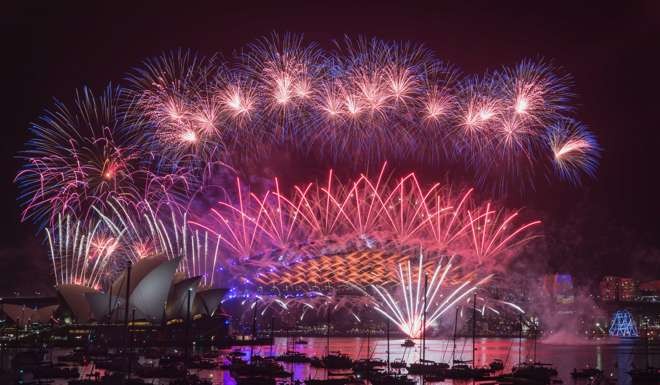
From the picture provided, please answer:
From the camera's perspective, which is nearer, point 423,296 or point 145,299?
point 145,299

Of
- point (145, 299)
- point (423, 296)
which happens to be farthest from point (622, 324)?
point (145, 299)

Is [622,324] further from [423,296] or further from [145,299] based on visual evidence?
[145,299]

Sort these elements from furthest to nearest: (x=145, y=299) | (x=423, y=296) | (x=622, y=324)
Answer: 1. (x=622, y=324)
2. (x=423, y=296)
3. (x=145, y=299)

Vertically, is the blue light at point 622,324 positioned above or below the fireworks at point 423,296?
below

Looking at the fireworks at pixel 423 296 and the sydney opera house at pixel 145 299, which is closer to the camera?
the sydney opera house at pixel 145 299

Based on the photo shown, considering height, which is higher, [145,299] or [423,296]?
[423,296]

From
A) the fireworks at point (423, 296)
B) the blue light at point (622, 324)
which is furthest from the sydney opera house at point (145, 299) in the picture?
the blue light at point (622, 324)

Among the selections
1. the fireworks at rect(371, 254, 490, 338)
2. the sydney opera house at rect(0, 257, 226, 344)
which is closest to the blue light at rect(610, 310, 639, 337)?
the fireworks at rect(371, 254, 490, 338)

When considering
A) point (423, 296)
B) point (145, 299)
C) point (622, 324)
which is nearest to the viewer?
point (145, 299)

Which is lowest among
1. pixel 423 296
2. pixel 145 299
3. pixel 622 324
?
pixel 622 324

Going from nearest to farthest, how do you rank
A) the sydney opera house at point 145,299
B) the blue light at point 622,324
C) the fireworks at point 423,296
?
the sydney opera house at point 145,299
the fireworks at point 423,296
the blue light at point 622,324

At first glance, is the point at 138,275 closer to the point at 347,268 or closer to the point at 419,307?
the point at 419,307

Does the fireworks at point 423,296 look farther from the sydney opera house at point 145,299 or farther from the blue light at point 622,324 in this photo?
the blue light at point 622,324

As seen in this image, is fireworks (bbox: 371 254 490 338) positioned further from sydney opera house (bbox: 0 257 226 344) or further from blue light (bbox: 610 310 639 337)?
blue light (bbox: 610 310 639 337)
